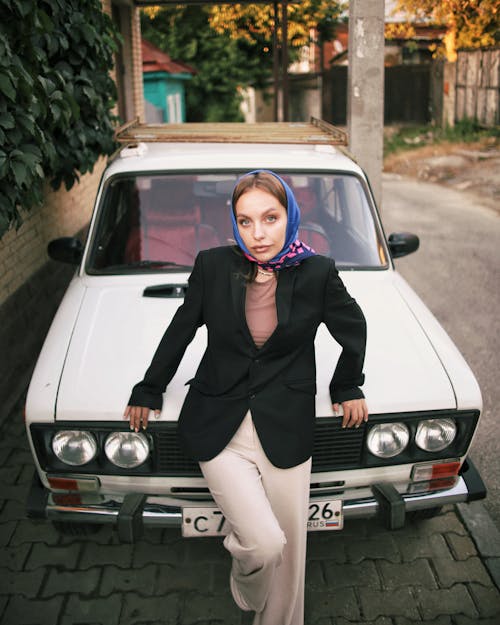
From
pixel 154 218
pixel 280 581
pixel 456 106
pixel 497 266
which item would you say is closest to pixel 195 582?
pixel 280 581

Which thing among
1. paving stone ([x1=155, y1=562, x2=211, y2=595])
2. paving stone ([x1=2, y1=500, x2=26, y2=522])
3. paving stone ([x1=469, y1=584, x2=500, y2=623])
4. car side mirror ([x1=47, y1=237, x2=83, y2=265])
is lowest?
paving stone ([x1=469, y1=584, x2=500, y2=623])

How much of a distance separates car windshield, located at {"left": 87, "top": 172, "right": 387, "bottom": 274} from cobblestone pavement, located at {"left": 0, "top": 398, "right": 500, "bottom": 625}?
5.04 ft

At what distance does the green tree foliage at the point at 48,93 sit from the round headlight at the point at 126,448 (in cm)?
194

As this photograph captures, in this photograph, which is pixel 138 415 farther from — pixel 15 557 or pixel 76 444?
pixel 15 557

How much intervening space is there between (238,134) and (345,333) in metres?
3.34

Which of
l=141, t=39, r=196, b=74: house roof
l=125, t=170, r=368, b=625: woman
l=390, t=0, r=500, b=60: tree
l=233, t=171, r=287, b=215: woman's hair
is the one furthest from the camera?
l=141, t=39, r=196, b=74: house roof

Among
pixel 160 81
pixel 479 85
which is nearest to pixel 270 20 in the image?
pixel 160 81

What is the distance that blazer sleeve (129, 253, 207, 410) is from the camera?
2.75 meters

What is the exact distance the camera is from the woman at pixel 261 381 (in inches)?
104

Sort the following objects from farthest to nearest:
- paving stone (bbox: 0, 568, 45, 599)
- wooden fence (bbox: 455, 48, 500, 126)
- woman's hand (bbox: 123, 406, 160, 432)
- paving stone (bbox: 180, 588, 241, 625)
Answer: wooden fence (bbox: 455, 48, 500, 126)
paving stone (bbox: 0, 568, 45, 599)
paving stone (bbox: 180, 588, 241, 625)
woman's hand (bbox: 123, 406, 160, 432)

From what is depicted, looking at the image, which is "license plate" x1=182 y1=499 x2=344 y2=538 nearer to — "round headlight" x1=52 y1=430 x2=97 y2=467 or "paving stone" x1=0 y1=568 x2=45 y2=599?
"round headlight" x1=52 y1=430 x2=97 y2=467

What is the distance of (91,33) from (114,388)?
4067mm

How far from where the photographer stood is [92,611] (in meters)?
3.24

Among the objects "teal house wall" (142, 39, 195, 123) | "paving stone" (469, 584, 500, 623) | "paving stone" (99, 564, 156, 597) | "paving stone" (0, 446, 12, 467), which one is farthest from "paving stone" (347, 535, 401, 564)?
"teal house wall" (142, 39, 195, 123)
